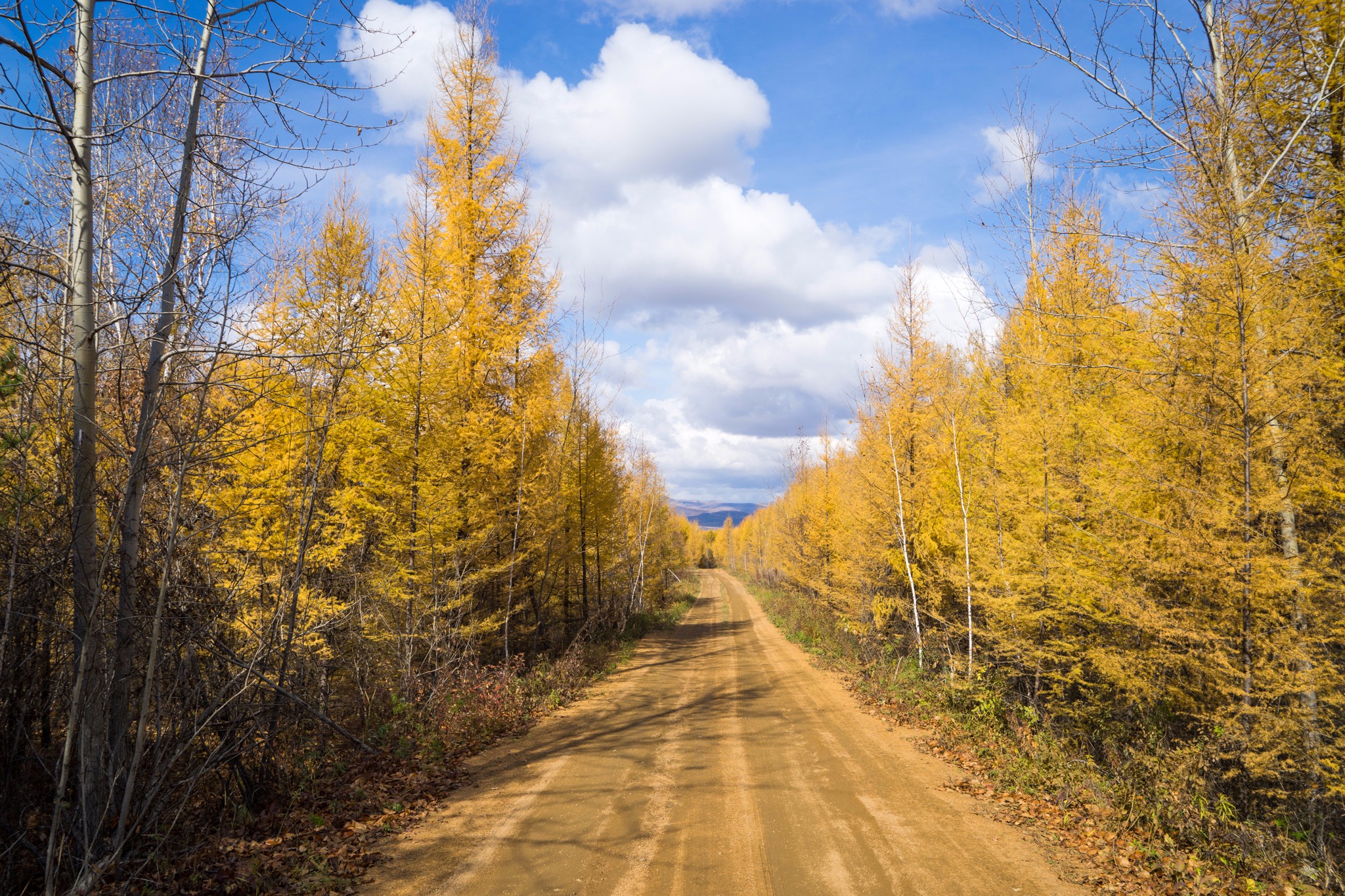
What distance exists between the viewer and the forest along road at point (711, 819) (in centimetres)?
511

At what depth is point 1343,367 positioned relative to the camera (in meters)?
6.09

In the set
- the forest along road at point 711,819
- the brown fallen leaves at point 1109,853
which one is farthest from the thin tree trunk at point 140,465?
the brown fallen leaves at point 1109,853

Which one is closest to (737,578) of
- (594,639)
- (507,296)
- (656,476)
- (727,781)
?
(656,476)

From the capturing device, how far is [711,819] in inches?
249

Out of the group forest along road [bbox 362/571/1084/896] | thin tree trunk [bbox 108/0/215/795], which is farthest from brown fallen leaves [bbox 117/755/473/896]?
thin tree trunk [bbox 108/0/215/795]

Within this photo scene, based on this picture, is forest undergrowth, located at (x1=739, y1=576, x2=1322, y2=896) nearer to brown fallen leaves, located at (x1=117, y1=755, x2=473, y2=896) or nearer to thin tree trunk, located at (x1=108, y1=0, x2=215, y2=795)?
brown fallen leaves, located at (x1=117, y1=755, x2=473, y2=896)

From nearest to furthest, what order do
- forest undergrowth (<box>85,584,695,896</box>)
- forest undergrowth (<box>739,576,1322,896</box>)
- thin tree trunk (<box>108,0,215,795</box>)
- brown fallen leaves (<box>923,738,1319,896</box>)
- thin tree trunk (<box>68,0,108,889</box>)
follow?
thin tree trunk (<box>68,0,108,889</box>) → thin tree trunk (<box>108,0,215,795</box>) → forest undergrowth (<box>85,584,695,896</box>) → brown fallen leaves (<box>923,738,1319,896</box>) → forest undergrowth (<box>739,576,1322,896</box>)

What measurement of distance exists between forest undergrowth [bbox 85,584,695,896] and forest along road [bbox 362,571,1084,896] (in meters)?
0.39

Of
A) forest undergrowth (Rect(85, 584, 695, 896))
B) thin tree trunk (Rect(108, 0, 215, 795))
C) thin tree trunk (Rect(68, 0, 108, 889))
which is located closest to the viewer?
thin tree trunk (Rect(68, 0, 108, 889))

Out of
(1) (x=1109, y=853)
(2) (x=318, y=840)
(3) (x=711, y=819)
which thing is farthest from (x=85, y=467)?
(1) (x=1109, y=853)

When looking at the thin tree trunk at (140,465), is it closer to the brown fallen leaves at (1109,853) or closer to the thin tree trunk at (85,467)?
the thin tree trunk at (85,467)

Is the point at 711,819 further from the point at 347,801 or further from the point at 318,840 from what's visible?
the point at 347,801

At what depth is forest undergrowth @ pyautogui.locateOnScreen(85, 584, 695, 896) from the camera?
16.3 ft

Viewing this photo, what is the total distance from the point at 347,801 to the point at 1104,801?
8.40m
